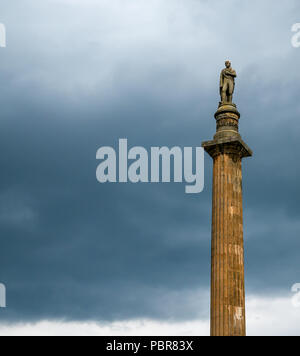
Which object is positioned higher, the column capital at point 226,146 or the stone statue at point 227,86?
the stone statue at point 227,86

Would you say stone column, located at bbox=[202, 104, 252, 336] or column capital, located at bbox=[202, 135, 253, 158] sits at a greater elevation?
column capital, located at bbox=[202, 135, 253, 158]

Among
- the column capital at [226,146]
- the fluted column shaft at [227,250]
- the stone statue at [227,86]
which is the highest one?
the stone statue at [227,86]

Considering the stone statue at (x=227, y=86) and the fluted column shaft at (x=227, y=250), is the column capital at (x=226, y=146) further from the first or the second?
the stone statue at (x=227, y=86)

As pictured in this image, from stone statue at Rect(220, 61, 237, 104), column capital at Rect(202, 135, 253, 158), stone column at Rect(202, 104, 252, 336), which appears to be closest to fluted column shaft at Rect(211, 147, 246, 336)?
stone column at Rect(202, 104, 252, 336)

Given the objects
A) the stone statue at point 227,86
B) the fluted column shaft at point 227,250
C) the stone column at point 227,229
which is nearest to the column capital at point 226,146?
the stone column at point 227,229

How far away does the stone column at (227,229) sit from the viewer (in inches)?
1452

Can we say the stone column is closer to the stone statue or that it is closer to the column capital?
the column capital

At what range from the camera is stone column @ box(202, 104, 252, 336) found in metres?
36.9

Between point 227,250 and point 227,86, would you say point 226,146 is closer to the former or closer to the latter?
point 227,86

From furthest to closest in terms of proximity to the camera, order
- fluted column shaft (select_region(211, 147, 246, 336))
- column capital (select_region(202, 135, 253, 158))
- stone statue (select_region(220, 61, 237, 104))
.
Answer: stone statue (select_region(220, 61, 237, 104)) < column capital (select_region(202, 135, 253, 158)) < fluted column shaft (select_region(211, 147, 246, 336))

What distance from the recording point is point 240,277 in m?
37.9
